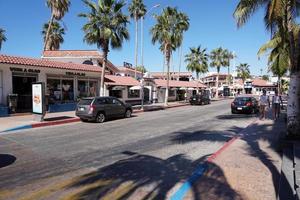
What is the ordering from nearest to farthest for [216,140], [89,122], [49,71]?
[216,140]
[89,122]
[49,71]

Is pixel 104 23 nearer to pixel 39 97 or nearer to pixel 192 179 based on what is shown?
pixel 39 97

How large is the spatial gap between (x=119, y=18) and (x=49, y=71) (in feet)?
22.8

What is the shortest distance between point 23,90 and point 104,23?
26.0 feet

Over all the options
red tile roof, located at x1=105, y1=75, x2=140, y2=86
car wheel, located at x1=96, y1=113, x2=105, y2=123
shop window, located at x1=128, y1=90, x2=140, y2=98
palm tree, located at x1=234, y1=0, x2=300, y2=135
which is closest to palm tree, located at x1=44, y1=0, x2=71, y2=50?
red tile roof, located at x1=105, y1=75, x2=140, y2=86

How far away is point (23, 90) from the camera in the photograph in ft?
69.0

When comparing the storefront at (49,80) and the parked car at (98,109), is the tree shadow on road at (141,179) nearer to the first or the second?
the parked car at (98,109)

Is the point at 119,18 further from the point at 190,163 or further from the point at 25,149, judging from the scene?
the point at 190,163

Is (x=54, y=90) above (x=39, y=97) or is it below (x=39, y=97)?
above

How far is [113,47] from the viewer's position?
23.5 meters

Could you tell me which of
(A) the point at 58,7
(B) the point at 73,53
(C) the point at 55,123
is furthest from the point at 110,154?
(A) the point at 58,7

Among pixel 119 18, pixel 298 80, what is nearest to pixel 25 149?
pixel 298 80

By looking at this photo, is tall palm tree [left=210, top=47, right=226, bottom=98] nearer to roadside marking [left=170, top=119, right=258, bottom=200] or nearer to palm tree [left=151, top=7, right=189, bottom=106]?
palm tree [left=151, top=7, right=189, bottom=106]

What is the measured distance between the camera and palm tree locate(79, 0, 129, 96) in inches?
882

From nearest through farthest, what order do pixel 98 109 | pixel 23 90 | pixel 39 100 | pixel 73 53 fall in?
pixel 39 100
pixel 98 109
pixel 23 90
pixel 73 53
